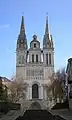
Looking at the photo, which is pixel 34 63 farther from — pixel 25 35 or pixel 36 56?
pixel 25 35

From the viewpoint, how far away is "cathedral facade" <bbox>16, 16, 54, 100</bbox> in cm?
11428

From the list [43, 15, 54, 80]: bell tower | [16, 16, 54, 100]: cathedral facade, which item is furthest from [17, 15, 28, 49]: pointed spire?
[43, 15, 54, 80]: bell tower

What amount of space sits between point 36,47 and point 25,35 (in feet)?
28.5

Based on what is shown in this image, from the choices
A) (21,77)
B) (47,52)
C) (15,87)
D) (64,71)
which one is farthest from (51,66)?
(64,71)

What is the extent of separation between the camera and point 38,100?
110m

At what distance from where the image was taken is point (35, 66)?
115312 mm

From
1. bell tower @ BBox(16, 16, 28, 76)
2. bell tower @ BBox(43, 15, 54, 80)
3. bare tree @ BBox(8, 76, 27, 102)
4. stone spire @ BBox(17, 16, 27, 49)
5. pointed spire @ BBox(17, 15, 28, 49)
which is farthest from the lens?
pointed spire @ BBox(17, 15, 28, 49)

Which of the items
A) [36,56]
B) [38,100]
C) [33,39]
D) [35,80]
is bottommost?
[38,100]

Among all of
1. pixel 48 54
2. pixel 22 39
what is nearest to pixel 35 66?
pixel 48 54

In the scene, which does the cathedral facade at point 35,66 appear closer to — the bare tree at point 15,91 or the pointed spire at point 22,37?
the pointed spire at point 22,37

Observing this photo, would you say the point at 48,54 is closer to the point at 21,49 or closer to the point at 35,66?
the point at 35,66

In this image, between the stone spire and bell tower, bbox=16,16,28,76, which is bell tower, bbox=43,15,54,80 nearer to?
bell tower, bbox=16,16,28,76

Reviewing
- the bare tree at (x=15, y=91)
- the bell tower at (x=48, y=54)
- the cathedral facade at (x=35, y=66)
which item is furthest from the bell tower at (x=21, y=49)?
the bare tree at (x=15, y=91)

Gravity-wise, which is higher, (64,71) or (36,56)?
(36,56)
